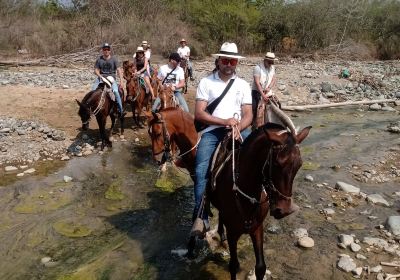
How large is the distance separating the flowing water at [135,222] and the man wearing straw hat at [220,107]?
138 cm

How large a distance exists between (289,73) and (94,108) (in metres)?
15.4

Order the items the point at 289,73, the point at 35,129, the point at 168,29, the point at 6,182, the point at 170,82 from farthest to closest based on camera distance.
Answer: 1. the point at 168,29
2. the point at 289,73
3. the point at 35,129
4. the point at 170,82
5. the point at 6,182

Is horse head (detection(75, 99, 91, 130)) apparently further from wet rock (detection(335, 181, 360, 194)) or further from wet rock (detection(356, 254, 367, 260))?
wet rock (detection(356, 254, 367, 260))

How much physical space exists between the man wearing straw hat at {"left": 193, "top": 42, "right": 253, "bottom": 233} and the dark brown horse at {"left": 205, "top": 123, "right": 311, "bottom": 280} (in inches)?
14.5

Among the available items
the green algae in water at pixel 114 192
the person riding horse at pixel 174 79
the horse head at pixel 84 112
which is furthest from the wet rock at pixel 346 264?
the horse head at pixel 84 112

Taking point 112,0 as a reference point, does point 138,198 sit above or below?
below

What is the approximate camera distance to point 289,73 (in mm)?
24062

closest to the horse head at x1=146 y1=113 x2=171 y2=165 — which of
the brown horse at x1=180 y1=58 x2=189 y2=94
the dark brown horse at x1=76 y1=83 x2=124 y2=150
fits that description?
the dark brown horse at x1=76 y1=83 x2=124 y2=150

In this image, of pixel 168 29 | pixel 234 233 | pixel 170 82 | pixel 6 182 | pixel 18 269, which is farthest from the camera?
pixel 168 29

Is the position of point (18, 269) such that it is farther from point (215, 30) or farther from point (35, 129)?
point (215, 30)

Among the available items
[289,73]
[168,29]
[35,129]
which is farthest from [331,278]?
[168,29]

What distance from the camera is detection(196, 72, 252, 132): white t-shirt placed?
525cm

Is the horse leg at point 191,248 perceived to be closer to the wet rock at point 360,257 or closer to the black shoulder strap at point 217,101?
the black shoulder strap at point 217,101

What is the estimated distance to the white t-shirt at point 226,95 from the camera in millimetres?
5246
